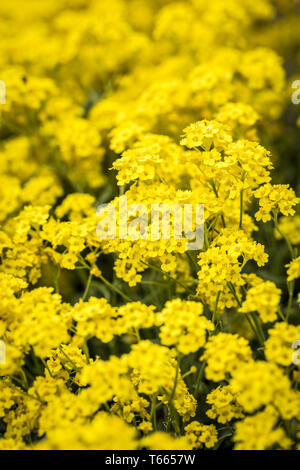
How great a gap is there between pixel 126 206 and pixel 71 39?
1.25m

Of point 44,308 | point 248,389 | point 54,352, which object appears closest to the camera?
point 248,389

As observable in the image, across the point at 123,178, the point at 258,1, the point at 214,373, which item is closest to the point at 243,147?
the point at 123,178

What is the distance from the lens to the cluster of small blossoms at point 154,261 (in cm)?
88

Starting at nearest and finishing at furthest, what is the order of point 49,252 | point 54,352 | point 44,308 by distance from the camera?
1. point 44,308
2. point 54,352
3. point 49,252

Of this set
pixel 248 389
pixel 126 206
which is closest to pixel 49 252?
pixel 126 206

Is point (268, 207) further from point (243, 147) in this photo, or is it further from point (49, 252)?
point (49, 252)

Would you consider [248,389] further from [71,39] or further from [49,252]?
[71,39]

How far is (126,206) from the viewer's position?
3.73 feet

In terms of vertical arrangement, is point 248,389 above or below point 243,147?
below

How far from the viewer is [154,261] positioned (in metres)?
1.20

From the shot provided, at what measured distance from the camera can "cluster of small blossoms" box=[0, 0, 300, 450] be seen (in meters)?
0.88

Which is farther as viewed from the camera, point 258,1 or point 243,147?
point 258,1
